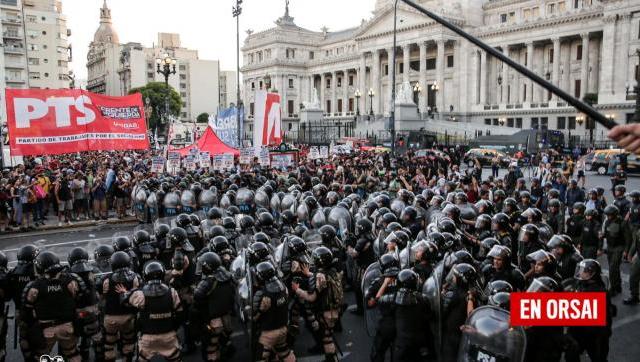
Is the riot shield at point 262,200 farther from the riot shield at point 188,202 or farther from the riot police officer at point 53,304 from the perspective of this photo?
the riot police officer at point 53,304

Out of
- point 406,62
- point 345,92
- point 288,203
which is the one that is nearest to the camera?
point 288,203

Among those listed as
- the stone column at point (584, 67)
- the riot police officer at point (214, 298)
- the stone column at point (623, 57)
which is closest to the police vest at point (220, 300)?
the riot police officer at point (214, 298)

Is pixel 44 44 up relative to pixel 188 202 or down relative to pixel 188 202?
up

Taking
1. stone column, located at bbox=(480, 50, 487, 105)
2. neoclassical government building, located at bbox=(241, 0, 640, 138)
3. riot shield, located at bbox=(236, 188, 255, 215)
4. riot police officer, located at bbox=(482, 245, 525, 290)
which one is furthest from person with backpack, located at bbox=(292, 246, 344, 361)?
stone column, located at bbox=(480, 50, 487, 105)

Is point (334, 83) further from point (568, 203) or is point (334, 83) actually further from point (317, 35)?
point (568, 203)

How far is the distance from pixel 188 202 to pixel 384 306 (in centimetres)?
856

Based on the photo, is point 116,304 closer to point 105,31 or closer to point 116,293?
point 116,293

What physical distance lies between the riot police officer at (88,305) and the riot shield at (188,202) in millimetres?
6270

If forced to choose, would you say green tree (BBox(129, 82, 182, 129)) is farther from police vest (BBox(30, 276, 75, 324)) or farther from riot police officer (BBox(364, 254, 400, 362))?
riot police officer (BBox(364, 254, 400, 362))

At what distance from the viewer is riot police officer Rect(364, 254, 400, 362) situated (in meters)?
6.22

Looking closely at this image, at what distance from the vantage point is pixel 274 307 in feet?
19.4

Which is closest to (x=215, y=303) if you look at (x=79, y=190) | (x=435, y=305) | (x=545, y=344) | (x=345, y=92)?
(x=435, y=305)

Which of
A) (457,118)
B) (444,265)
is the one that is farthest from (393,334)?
(457,118)

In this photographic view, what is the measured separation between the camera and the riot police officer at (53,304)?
629 centimetres
